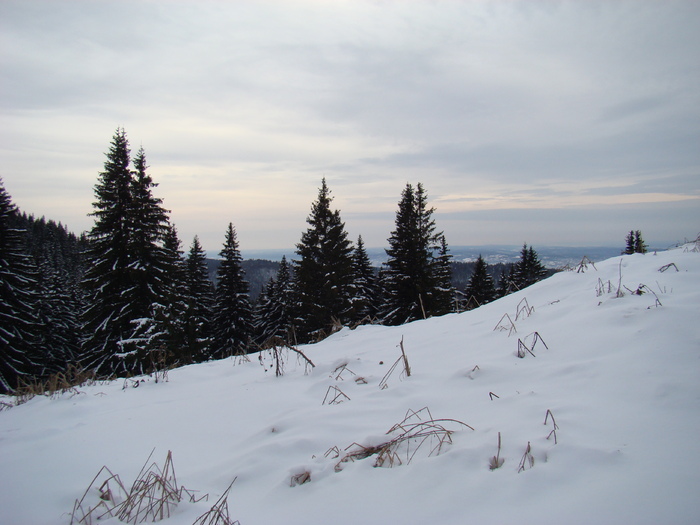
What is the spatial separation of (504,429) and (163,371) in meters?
4.46

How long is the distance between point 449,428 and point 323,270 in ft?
63.6

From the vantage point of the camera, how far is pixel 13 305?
1667 centimetres

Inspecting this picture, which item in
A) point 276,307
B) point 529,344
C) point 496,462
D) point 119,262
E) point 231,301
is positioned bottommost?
point 276,307

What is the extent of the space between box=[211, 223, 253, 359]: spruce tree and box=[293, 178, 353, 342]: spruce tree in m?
8.13

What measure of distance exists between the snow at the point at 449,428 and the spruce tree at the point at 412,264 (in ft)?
53.8

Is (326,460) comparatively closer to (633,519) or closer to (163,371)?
(633,519)

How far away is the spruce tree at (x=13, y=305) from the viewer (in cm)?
1628

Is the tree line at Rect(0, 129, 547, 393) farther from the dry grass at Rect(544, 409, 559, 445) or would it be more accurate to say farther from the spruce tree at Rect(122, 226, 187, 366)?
the dry grass at Rect(544, 409, 559, 445)

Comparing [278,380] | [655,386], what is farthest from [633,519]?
[278,380]

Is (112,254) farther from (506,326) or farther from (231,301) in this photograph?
(506,326)

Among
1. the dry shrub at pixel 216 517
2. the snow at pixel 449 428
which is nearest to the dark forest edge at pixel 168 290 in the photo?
the snow at pixel 449 428

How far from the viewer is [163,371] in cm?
455

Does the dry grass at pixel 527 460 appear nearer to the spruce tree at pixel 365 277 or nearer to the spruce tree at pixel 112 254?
the spruce tree at pixel 112 254

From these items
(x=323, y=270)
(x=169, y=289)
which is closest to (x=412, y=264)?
(x=323, y=270)
